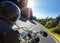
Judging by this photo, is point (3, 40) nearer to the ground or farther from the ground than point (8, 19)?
nearer to the ground

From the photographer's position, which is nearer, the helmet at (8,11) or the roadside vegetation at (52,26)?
the helmet at (8,11)

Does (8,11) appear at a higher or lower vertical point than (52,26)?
higher

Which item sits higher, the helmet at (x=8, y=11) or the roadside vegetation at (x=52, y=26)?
the helmet at (x=8, y=11)

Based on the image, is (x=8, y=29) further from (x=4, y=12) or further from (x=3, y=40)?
(x=4, y=12)

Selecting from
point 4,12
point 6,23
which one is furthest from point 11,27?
point 4,12

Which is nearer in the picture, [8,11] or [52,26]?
[8,11]

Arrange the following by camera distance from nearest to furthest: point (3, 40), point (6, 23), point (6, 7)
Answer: point (3, 40)
point (6, 23)
point (6, 7)

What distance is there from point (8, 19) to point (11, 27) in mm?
95

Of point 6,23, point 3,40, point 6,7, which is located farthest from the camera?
point 6,7

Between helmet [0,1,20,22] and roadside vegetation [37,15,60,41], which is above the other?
helmet [0,1,20,22]

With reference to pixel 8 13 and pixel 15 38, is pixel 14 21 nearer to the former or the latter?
pixel 8 13

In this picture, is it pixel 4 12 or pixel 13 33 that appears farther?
pixel 4 12

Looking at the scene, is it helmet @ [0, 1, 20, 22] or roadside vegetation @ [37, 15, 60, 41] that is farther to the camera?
roadside vegetation @ [37, 15, 60, 41]

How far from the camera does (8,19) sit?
1501 millimetres
